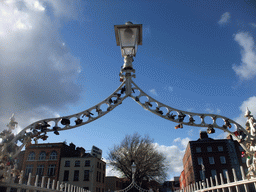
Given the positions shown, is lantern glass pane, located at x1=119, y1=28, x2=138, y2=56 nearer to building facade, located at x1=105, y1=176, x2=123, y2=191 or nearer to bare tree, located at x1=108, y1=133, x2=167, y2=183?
bare tree, located at x1=108, y1=133, x2=167, y2=183

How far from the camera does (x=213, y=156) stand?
36812mm

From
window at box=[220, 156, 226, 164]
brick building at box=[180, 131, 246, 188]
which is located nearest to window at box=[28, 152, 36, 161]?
brick building at box=[180, 131, 246, 188]

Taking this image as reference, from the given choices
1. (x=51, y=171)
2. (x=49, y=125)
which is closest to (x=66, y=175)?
(x=51, y=171)

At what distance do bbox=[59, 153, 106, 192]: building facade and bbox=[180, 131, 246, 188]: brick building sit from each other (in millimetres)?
17732

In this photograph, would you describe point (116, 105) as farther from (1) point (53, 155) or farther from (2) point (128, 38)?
(1) point (53, 155)

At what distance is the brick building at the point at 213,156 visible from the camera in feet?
117

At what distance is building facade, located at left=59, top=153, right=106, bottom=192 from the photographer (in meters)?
34.9

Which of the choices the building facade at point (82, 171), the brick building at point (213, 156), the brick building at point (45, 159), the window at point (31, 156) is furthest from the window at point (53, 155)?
the brick building at point (213, 156)

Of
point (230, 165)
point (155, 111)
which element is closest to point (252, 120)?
point (155, 111)

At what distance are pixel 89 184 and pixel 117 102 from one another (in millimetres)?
34982

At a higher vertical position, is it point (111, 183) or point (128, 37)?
point (128, 37)

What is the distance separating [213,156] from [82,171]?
23960 millimetres

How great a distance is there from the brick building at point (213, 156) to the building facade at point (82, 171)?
698 inches

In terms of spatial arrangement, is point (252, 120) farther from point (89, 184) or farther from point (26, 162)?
Result: point (26, 162)
